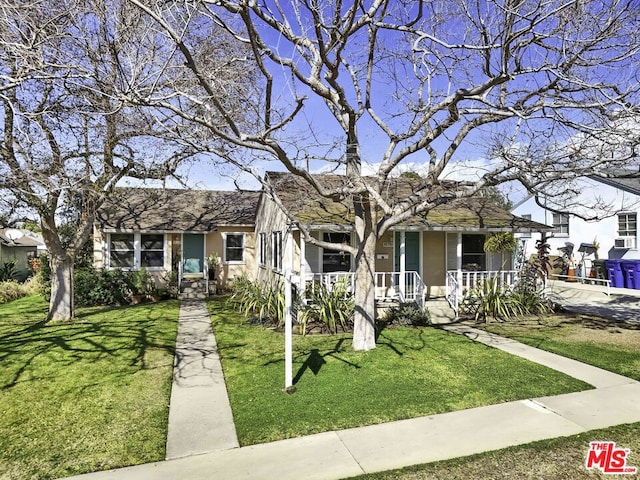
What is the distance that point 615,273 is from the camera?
1769cm

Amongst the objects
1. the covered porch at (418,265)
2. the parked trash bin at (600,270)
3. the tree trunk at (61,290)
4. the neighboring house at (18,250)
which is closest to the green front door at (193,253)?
the tree trunk at (61,290)

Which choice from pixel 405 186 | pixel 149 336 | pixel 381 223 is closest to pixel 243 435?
pixel 381 223

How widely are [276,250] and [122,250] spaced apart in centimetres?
738

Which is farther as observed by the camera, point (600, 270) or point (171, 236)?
point (600, 270)

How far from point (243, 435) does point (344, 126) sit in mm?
5821

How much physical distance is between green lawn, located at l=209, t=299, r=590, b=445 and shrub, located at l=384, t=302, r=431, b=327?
4.63 ft

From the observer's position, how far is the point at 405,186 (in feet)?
49.7

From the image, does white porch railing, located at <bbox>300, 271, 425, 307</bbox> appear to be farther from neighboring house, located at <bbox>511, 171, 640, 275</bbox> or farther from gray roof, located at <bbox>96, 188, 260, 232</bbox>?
neighboring house, located at <bbox>511, 171, 640, 275</bbox>

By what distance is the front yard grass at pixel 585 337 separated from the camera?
751cm

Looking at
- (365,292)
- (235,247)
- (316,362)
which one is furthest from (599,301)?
(235,247)

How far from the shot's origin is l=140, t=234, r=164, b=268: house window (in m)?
17.2

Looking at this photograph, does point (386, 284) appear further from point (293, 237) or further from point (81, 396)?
point (81, 396)

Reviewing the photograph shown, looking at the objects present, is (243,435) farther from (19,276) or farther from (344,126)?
(19,276)

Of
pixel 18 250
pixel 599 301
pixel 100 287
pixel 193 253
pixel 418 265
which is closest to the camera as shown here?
pixel 418 265
